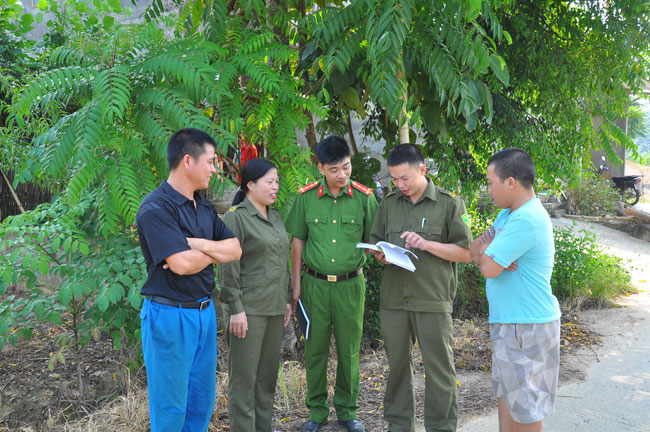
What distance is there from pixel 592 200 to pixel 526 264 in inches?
515

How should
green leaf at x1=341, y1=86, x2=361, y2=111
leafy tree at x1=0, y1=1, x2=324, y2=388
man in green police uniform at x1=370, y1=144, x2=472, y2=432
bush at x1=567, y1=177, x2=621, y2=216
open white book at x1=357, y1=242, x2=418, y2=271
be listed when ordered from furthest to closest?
bush at x1=567, y1=177, x2=621, y2=216
green leaf at x1=341, y1=86, x2=361, y2=111
man in green police uniform at x1=370, y1=144, x2=472, y2=432
leafy tree at x1=0, y1=1, x2=324, y2=388
open white book at x1=357, y1=242, x2=418, y2=271

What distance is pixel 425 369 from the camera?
3924mm

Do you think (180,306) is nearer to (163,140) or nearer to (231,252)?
(231,252)

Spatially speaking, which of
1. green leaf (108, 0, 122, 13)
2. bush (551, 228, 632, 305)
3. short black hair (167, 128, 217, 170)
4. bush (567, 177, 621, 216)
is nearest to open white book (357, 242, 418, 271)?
short black hair (167, 128, 217, 170)

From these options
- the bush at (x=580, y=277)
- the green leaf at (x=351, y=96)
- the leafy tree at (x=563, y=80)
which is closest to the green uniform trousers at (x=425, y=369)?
the green leaf at (x=351, y=96)

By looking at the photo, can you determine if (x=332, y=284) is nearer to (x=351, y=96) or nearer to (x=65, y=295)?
(x=65, y=295)

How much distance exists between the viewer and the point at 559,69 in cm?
606

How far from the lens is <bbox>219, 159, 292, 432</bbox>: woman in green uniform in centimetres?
375

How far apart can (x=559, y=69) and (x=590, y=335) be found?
10.2 ft

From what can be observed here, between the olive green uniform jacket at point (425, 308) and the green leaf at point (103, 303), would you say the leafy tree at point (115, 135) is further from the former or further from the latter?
the olive green uniform jacket at point (425, 308)

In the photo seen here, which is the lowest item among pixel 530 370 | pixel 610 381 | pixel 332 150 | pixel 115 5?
pixel 610 381

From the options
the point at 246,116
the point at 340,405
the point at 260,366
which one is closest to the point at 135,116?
the point at 246,116

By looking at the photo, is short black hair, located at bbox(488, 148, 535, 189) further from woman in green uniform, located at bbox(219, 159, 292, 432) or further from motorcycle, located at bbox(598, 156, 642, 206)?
motorcycle, located at bbox(598, 156, 642, 206)

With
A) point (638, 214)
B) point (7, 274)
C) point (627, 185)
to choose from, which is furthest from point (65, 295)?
→ point (627, 185)
